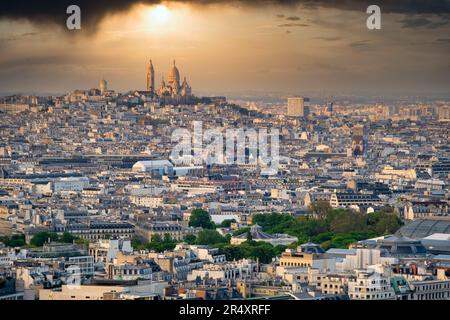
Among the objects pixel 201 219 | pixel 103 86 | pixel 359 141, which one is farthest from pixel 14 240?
pixel 359 141

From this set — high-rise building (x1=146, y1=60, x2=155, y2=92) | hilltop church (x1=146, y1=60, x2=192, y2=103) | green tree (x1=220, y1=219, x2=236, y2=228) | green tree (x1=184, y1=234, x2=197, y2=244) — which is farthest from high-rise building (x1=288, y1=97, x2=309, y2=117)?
green tree (x1=184, y1=234, x2=197, y2=244)

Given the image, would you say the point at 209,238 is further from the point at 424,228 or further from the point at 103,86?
the point at 103,86

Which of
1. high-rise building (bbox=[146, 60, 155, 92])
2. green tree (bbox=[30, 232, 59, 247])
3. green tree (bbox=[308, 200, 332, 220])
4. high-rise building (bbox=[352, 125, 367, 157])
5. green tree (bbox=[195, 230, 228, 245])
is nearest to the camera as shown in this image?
green tree (bbox=[30, 232, 59, 247])

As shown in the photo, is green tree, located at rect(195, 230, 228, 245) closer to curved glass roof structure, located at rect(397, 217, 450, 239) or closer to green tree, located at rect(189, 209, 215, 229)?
green tree, located at rect(189, 209, 215, 229)

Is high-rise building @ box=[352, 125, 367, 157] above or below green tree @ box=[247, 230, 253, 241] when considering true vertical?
above

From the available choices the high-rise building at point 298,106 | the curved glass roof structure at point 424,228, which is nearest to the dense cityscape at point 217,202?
the curved glass roof structure at point 424,228

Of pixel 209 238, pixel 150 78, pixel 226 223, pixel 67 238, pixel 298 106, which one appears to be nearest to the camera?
pixel 67 238

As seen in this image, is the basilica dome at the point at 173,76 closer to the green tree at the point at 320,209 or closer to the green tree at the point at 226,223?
the green tree at the point at 320,209
